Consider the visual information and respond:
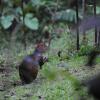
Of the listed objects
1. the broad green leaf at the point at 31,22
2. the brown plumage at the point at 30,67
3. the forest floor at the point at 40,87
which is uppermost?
the brown plumage at the point at 30,67

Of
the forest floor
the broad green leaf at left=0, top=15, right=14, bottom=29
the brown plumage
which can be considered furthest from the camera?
the broad green leaf at left=0, top=15, right=14, bottom=29

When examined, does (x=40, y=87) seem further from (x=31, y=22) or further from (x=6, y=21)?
(x=6, y=21)

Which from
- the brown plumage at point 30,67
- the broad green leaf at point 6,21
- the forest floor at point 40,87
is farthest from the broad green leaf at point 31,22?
the brown plumage at point 30,67

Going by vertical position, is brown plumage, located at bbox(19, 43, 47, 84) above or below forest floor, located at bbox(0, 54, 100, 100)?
above

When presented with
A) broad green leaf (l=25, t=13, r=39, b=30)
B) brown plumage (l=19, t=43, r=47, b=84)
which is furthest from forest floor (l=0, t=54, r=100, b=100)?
broad green leaf (l=25, t=13, r=39, b=30)

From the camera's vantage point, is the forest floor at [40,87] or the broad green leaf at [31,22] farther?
the broad green leaf at [31,22]

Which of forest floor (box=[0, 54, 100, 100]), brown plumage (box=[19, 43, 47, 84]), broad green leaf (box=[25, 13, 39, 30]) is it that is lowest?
broad green leaf (box=[25, 13, 39, 30])

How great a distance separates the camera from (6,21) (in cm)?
888

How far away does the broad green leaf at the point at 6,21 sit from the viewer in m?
8.73

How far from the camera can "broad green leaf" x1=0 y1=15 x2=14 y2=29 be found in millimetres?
8733

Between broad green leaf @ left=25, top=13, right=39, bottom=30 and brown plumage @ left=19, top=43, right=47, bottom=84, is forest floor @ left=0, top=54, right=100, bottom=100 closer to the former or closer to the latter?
brown plumage @ left=19, top=43, right=47, bottom=84

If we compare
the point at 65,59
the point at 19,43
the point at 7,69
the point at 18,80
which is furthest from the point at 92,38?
the point at 19,43

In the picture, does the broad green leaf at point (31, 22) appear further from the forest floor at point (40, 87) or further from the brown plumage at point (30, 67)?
the brown plumage at point (30, 67)

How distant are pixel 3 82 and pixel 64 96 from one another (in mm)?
1048
